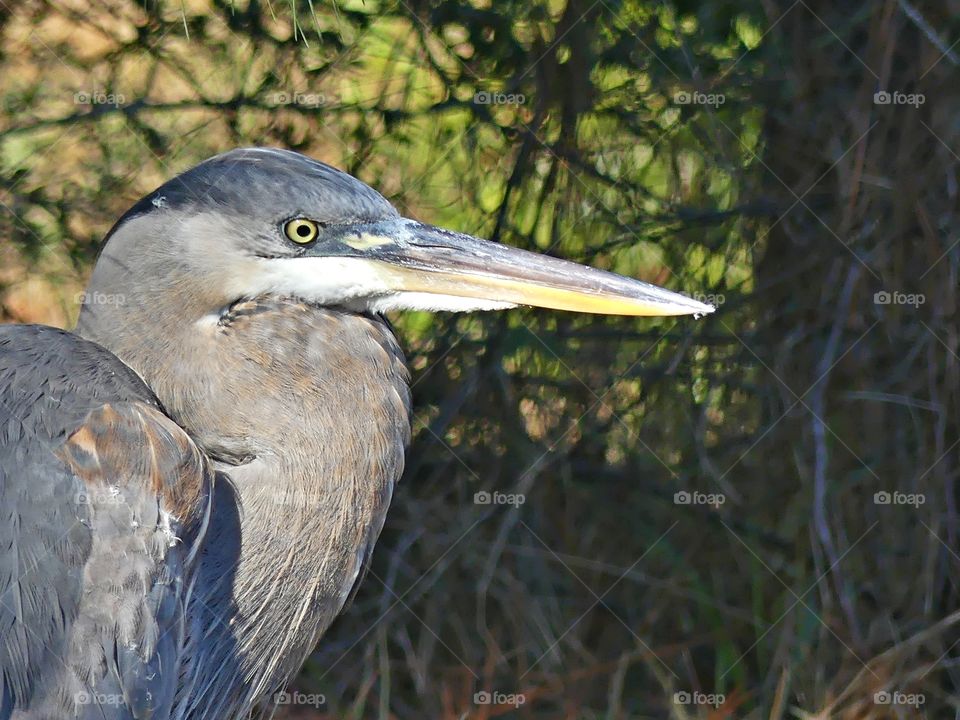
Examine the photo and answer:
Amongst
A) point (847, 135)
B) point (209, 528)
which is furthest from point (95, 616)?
point (847, 135)

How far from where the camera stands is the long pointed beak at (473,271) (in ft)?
5.98

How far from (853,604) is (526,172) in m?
1.38

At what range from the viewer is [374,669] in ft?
9.87
